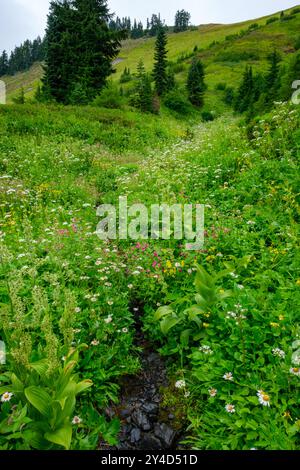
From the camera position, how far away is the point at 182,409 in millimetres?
3459

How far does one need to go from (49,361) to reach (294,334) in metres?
2.74

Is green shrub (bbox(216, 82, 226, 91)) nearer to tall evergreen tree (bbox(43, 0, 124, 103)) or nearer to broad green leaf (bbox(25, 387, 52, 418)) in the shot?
tall evergreen tree (bbox(43, 0, 124, 103))

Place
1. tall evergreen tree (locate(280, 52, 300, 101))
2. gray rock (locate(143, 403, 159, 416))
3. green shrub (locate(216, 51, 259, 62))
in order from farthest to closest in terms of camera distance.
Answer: green shrub (locate(216, 51, 259, 62)) → tall evergreen tree (locate(280, 52, 300, 101)) → gray rock (locate(143, 403, 159, 416))

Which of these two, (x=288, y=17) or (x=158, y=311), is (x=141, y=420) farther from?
(x=288, y=17)

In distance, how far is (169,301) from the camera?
489cm

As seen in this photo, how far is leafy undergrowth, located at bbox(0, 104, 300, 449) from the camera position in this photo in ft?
9.52

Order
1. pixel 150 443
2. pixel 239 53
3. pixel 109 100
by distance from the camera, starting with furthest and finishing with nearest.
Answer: pixel 239 53 → pixel 109 100 → pixel 150 443

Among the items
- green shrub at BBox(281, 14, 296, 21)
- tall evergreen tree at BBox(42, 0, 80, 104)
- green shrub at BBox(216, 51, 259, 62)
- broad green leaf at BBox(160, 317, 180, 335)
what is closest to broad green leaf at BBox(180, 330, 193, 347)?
broad green leaf at BBox(160, 317, 180, 335)

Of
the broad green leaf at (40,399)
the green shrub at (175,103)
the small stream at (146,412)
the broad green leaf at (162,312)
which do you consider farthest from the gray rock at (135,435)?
the green shrub at (175,103)

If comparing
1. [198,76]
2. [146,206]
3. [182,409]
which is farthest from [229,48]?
[182,409]

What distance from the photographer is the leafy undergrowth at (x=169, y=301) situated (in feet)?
9.52

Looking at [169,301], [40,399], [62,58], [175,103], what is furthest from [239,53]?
[40,399]

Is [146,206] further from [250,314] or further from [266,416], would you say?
[266,416]
